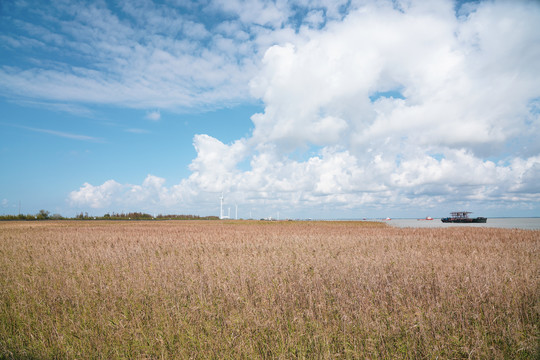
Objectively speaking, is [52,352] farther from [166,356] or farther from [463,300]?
[463,300]

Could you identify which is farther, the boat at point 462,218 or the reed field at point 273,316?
the boat at point 462,218

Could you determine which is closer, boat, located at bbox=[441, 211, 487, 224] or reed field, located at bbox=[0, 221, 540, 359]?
reed field, located at bbox=[0, 221, 540, 359]

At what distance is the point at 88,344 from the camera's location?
18.2 feet

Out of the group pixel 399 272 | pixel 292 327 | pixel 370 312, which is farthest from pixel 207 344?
pixel 399 272

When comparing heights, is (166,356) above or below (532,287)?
below

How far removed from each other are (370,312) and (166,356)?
164 inches

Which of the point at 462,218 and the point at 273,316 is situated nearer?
the point at 273,316

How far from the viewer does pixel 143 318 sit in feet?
21.9

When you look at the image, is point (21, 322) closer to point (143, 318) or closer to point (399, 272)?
point (143, 318)

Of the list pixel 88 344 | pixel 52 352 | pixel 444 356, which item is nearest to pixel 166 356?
pixel 88 344

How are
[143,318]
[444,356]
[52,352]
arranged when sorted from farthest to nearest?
[143,318] < [52,352] < [444,356]

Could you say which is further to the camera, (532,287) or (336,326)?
(532,287)

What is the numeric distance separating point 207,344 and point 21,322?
15.3 feet

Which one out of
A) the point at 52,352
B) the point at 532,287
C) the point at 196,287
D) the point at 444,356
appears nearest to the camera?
the point at 444,356
